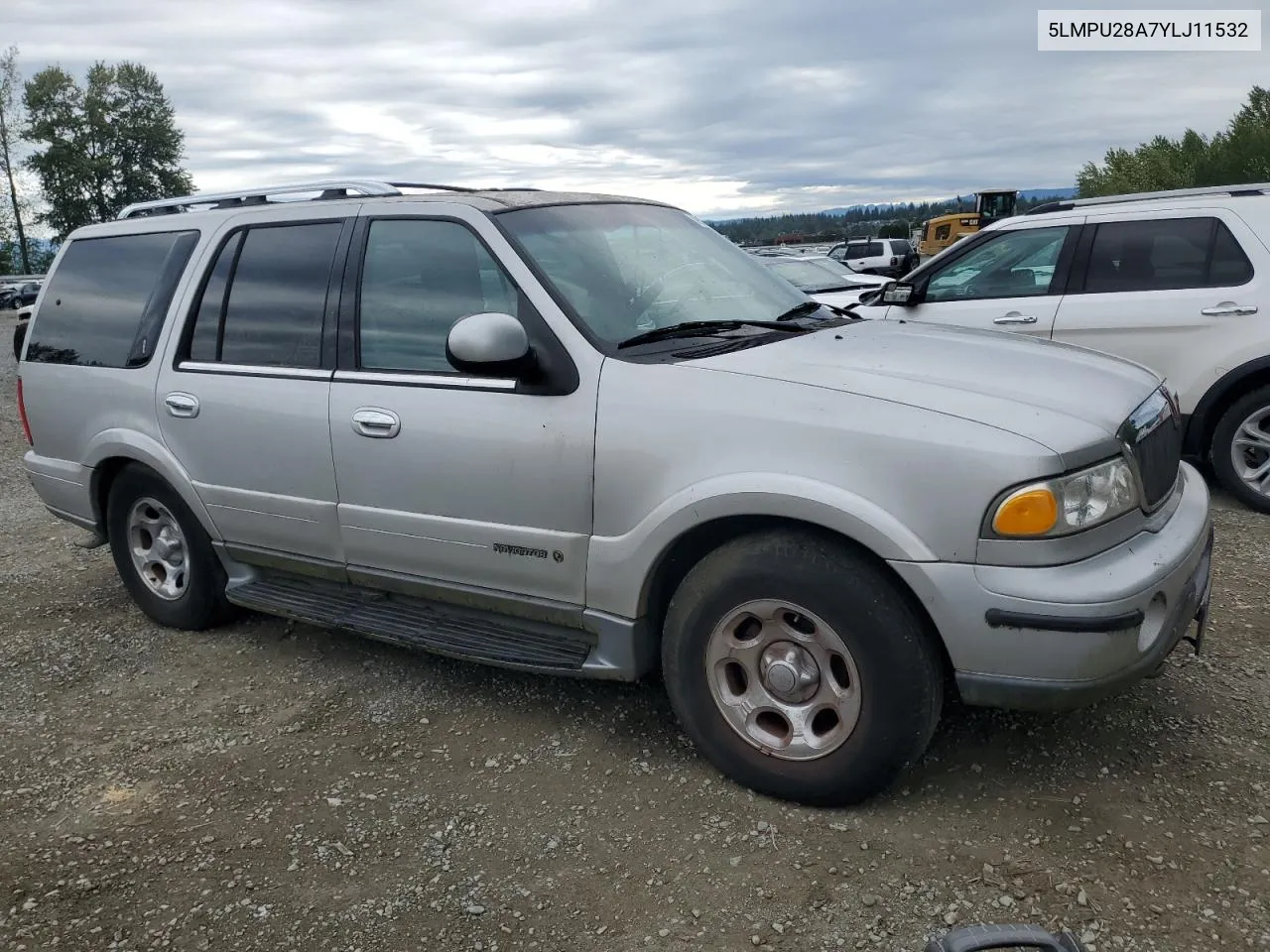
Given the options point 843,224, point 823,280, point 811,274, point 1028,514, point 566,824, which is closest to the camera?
point 1028,514

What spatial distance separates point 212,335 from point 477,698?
190 centimetres

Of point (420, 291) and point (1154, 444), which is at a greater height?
point (420, 291)

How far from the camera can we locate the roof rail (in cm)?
404

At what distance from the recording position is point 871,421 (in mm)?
2756

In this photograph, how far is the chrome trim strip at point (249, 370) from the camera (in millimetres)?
3850

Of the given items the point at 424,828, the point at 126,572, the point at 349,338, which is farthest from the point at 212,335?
the point at 424,828

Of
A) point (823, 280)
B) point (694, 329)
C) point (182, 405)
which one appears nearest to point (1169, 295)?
point (694, 329)

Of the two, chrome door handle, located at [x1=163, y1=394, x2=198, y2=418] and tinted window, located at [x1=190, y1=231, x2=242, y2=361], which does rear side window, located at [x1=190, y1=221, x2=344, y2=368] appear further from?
chrome door handle, located at [x1=163, y1=394, x2=198, y2=418]

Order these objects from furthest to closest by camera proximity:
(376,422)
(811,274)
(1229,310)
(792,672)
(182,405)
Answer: (811,274), (1229,310), (182,405), (376,422), (792,672)

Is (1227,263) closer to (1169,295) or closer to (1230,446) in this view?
(1169,295)

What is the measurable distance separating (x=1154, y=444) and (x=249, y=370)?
332 cm

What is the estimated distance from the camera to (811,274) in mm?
11344

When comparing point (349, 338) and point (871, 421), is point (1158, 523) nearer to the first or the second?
point (871, 421)

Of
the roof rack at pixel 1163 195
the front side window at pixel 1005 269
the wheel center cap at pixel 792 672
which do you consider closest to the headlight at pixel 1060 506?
the wheel center cap at pixel 792 672
